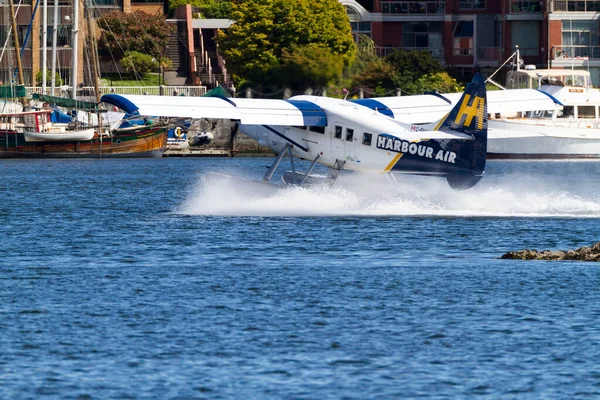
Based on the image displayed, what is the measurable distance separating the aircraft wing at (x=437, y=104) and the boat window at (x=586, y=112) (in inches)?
A: 1274

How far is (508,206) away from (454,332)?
16058mm

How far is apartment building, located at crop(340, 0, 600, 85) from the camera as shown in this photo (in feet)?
257

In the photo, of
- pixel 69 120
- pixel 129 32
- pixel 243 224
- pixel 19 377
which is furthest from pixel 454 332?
pixel 129 32

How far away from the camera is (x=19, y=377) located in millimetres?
15656

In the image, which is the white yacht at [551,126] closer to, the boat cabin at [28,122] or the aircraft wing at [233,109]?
the boat cabin at [28,122]

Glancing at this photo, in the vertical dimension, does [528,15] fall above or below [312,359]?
above

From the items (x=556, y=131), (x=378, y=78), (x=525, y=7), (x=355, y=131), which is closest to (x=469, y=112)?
(x=355, y=131)

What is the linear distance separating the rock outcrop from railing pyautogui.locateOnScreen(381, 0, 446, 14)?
2275 inches

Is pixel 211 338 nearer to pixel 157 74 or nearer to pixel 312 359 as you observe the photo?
pixel 312 359

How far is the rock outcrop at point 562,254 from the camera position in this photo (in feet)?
79.7

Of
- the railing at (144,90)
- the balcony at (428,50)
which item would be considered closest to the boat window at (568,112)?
the balcony at (428,50)

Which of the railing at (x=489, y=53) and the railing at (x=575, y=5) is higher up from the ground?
the railing at (x=575, y=5)

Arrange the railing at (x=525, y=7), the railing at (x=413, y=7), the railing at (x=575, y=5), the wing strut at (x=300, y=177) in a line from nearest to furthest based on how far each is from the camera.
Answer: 1. the wing strut at (x=300, y=177)
2. the railing at (x=575, y=5)
3. the railing at (x=525, y=7)
4. the railing at (x=413, y=7)

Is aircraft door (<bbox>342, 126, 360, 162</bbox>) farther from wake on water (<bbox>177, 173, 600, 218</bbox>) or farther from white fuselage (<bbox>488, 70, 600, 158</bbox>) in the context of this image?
white fuselage (<bbox>488, 70, 600, 158</bbox>)
